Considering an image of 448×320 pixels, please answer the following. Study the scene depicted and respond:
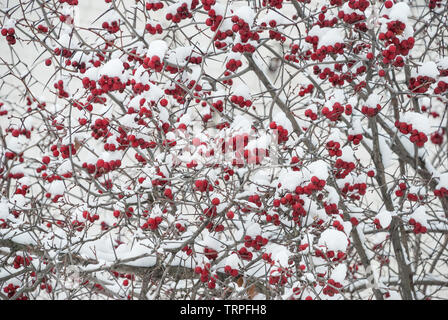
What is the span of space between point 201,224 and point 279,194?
56 cm

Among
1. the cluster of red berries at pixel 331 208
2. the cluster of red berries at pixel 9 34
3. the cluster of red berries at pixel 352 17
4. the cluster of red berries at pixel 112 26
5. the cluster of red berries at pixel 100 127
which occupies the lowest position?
the cluster of red berries at pixel 331 208

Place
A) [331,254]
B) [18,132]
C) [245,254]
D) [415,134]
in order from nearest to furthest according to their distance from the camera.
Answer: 1. [331,254]
2. [415,134]
3. [245,254]
4. [18,132]

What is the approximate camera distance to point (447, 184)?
3178 millimetres

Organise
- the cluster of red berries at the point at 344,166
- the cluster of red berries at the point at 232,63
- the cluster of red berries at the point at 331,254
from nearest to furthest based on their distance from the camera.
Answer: the cluster of red berries at the point at 331,254 < the cluster of red berries at the point at 344,166 < the cluster of red berries at the point at 232,63

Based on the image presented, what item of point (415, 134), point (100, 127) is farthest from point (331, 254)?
point (100, 127)

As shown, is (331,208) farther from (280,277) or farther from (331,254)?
(280,277)

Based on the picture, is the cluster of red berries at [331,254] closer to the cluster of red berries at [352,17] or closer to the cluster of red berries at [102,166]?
the cluster of red berries at [102,166]

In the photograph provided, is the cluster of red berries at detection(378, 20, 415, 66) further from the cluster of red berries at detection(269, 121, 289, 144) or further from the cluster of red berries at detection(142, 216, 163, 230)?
the cluster of red berries at detection(142, 216, 163, 230)

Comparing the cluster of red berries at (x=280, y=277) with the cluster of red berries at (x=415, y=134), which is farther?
the cluster of red berries at (x=415, y=134)

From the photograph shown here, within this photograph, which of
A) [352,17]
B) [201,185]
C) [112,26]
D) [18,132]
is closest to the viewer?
[201,185]

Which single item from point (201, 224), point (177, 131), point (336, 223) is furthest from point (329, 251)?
point (177, 131)

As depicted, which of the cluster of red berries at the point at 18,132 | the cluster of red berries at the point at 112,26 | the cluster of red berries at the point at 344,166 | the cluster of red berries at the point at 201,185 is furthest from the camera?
the cluster of red berries at the point at 18,132

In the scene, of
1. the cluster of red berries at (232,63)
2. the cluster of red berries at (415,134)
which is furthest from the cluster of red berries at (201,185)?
the cluster of red berries at (415,134)
